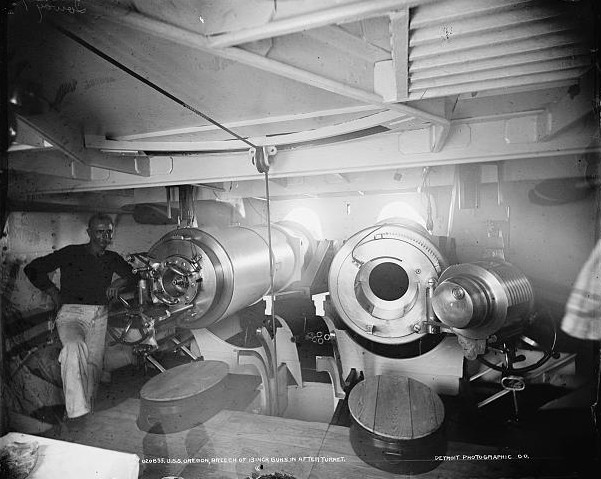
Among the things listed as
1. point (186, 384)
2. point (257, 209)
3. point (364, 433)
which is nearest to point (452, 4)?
point (364, 433)

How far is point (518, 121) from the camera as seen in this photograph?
1441 millimetres

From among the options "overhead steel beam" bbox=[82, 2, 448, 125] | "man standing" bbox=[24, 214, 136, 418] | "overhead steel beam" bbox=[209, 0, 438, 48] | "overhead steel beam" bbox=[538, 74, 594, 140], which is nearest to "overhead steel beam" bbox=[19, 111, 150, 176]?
"man standing" bbox=[24, 214, 136, 418]

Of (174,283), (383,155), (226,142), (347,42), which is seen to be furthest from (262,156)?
(347,42)

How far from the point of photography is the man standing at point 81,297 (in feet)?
6.59

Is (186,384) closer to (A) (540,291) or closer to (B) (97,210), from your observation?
(B) (97,210)

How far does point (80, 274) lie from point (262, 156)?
1.38 meters

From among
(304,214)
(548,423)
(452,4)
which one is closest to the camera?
(452,4)

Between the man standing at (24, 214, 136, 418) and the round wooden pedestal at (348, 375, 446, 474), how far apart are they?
5.12ft

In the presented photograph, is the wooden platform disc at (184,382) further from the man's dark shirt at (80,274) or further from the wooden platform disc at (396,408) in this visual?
the wooden platform disc at (396,408)

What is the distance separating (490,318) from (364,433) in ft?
2.67

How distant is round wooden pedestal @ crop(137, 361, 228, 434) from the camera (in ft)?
5.58

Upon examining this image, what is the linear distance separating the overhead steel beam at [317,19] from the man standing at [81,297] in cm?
176

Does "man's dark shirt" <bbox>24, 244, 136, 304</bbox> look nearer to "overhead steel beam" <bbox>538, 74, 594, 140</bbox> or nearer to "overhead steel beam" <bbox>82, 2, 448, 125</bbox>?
"overhead steel beam" <bbox>82, 2, 448, 125</bbox>

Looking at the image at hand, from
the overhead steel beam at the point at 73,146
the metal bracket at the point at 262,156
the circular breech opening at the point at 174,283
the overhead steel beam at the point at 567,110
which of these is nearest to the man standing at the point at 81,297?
the overhead steel beam at the point at 73,146
